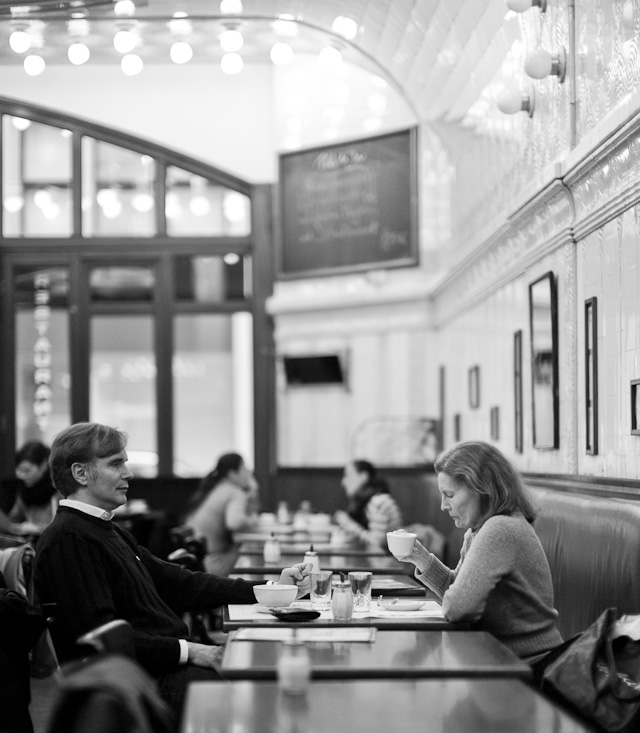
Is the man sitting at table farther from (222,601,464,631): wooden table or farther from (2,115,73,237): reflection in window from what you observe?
(2,115,73,237): reflection in window

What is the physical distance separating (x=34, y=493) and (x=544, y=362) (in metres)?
4.11

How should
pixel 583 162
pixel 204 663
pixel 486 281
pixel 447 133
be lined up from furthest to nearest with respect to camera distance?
pixel 447 133, pixel 486 281, pixel 583 162, pixel 204 663

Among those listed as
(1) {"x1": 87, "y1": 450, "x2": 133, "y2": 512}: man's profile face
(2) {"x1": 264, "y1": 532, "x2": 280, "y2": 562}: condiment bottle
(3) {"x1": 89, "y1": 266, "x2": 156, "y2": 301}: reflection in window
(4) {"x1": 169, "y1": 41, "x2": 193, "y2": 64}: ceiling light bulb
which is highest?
(4) {"x1": 169, "y1": 41, "x2": 193, "y2": 64}: ceiling light bulb

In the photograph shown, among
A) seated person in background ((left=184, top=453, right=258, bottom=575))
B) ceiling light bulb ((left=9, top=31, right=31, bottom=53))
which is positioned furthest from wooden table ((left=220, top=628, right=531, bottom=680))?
ceiling light bulb ((left=9, top=31, right=31, bottom=53))

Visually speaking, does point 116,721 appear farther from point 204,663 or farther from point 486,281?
point 486,281

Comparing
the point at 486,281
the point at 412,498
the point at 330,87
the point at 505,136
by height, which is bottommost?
the point at 412,498

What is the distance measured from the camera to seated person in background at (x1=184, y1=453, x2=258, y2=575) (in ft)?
23.9

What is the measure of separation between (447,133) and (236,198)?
134 inches

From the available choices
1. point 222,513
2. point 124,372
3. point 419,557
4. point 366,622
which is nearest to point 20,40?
point 222,513

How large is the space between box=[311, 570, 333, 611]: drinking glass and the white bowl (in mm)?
137

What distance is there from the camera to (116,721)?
1906 mm

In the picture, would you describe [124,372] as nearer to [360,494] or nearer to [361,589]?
[360,494]

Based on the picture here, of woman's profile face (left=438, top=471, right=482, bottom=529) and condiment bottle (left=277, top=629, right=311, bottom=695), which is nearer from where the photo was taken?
condiment bottle (left=277, top=629, right=311, bottom=695)

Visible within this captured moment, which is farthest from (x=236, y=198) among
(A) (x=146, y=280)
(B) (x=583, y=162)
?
(B) (x=583, y=162)
